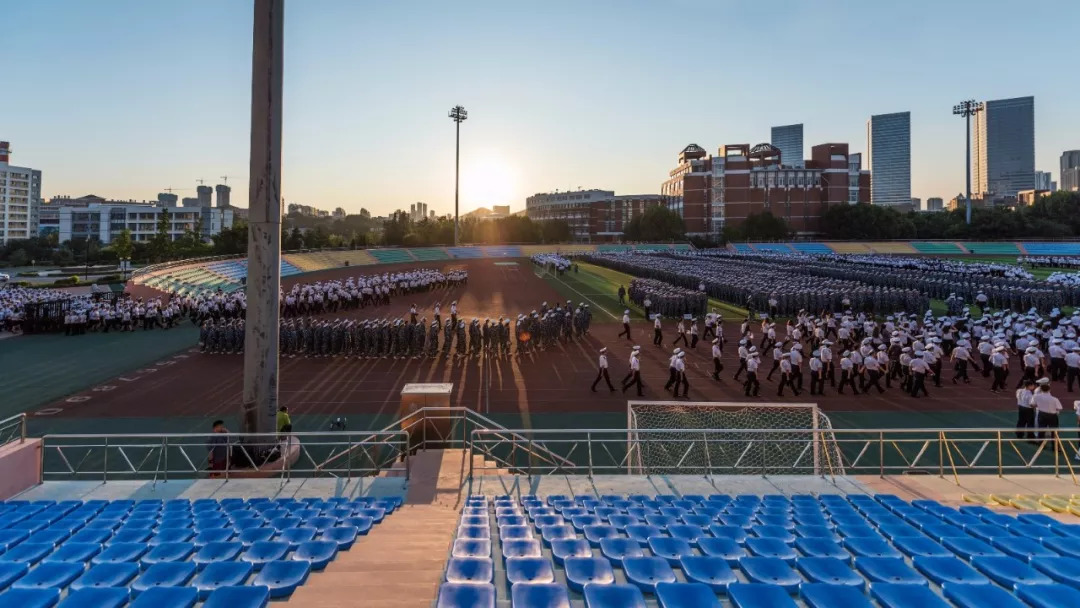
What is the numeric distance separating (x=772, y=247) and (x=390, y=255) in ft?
183

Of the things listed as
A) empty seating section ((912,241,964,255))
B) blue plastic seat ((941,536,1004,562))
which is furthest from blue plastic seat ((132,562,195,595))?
empty seating section ((912,241,964,255))

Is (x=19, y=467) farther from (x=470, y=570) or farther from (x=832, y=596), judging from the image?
(x=832, y=596)

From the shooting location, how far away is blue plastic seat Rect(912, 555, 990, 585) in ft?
15.1

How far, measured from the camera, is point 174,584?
452cm

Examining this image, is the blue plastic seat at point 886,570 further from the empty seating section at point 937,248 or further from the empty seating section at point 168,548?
the empty seating section at point 937,248

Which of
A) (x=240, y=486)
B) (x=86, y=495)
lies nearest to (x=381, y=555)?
(x=240, y=486)

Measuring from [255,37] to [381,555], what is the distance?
38.2ft

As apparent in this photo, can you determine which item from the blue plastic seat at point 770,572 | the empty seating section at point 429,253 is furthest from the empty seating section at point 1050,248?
the blue plastic seat at point 770,572

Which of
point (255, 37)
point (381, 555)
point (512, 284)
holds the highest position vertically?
point (255, 37)

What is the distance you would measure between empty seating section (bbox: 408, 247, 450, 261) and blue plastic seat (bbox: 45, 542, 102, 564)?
79.4 m

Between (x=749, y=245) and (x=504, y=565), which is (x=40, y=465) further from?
(x=749, y=245)

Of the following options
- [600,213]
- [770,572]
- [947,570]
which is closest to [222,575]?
[770,572]

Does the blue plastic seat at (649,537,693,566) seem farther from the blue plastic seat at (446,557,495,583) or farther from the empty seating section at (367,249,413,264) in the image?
the empty seating section at (367,249,413,264)

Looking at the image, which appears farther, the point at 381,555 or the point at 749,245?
the point at 749,245
